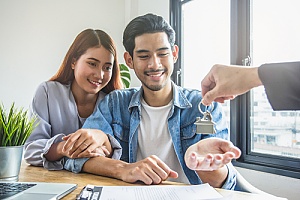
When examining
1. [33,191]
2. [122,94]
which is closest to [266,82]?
[33,191]

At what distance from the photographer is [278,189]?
2039 mm

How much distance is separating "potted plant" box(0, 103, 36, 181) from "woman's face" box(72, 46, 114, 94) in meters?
0.57

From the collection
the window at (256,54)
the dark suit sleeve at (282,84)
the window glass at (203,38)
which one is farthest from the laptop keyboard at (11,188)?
the window glass at (203,38)

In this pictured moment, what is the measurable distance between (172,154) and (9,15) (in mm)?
2473

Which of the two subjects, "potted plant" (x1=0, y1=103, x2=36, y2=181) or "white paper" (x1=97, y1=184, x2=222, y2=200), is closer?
"white paper" (x1=97, y1=184, x2=222, y2=200)

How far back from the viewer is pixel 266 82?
777mm

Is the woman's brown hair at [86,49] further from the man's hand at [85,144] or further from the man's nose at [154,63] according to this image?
the man's hand at [85,144]

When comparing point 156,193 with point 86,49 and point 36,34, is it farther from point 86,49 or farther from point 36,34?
point 36,34

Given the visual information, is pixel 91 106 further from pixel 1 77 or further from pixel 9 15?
pixel 9 15

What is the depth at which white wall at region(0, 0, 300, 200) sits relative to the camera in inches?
125

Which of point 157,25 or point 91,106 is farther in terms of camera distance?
point 91,106

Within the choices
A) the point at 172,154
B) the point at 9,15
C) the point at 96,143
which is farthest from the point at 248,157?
the point at 9,15

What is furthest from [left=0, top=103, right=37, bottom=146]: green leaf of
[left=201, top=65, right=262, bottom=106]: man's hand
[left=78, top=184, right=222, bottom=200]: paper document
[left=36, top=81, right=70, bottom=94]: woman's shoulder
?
[left=201, top=65, right=262, bottom=106]: man's hand

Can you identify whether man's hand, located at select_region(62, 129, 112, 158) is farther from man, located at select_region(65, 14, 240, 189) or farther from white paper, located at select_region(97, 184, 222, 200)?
white paper, located at select_region(97, 184, 222, 200)
